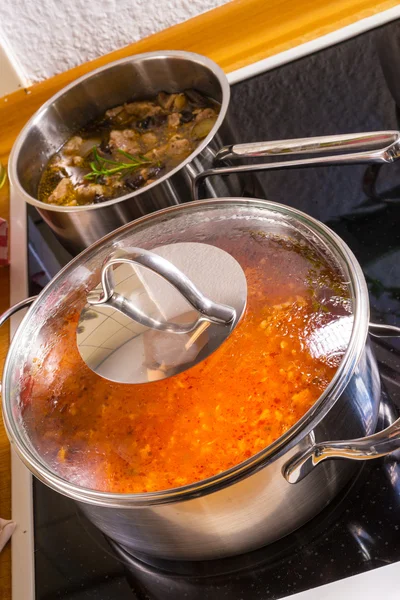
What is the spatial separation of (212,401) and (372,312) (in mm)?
350

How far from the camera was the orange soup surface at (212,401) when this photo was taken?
695 millimetres

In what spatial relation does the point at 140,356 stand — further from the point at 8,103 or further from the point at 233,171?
the point at 8,103

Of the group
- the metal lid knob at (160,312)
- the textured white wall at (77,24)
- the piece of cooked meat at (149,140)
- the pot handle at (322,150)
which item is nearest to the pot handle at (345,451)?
the metal lid knob at (160,312)

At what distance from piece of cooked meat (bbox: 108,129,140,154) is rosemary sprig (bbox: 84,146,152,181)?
0.02m

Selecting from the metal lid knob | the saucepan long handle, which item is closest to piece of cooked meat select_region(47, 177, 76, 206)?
the saucepan long handle

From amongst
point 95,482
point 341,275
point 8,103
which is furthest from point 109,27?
point 95,482

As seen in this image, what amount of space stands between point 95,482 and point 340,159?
552 mm

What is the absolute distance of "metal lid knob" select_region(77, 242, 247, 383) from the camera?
730mm

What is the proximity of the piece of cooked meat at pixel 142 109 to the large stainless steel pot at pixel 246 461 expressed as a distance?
1.63 feet

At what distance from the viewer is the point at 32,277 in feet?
4.28

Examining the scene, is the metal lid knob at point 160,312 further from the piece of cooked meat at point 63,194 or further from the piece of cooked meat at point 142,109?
the piece of cooked meat at point 142,109

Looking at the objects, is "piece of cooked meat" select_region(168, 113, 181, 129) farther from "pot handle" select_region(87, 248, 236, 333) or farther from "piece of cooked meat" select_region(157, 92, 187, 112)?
→ "pot handle" select_region(87, 248, 236, 333)

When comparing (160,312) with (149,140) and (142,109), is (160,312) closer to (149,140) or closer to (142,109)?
(149,140)

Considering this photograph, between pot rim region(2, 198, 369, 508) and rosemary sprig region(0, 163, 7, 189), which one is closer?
pot rim region(2, 198, 369, 508)
